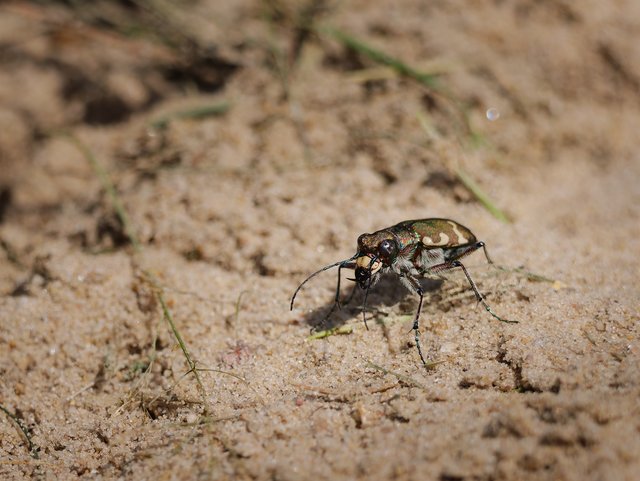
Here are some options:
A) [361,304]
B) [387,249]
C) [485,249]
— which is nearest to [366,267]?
[387,249]

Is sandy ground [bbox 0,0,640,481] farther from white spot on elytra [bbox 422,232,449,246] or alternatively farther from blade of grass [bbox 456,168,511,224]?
white spot on elytra [bbox 422,232,449,246]

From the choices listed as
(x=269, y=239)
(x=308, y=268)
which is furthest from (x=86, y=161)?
(x=308, y=268)

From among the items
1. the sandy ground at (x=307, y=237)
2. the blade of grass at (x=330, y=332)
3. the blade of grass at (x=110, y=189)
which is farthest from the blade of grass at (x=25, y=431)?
the blade of grass at (x=330, y=332)

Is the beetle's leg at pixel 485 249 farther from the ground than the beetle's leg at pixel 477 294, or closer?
farther from the ground

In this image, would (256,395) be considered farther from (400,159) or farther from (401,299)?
(400,159)

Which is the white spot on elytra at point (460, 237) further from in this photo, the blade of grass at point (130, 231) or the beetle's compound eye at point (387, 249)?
the blade of grass at point (130, 231)

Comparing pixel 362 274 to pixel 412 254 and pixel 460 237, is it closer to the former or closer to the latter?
pixel 412 254

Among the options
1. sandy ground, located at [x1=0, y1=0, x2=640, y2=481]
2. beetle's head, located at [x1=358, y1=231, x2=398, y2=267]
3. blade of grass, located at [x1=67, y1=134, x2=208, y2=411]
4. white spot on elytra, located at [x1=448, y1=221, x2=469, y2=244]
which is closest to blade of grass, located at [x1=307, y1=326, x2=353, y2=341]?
sandy ground, located at [x1=0, y1=0, x2=640, y2=481]
